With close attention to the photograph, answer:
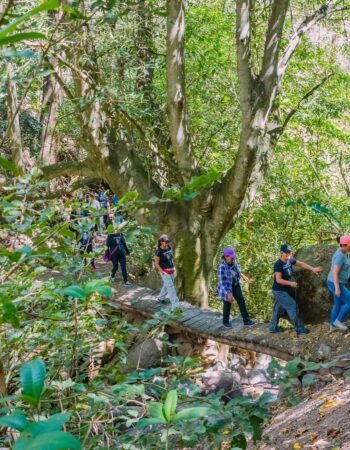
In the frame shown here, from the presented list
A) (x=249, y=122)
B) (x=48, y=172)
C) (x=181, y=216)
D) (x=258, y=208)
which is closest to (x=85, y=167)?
(x=48, y=172)

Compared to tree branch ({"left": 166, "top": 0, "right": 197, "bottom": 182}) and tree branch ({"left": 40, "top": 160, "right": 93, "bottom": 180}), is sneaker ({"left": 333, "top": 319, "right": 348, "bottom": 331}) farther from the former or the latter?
tree branch ({"left": 40, "top": 160, "right": 93, "bottom": 180})

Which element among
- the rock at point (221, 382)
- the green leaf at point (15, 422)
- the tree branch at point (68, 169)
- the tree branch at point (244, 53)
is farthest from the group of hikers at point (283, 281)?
the green leaf at point (15, 422)

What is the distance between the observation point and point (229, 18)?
1141 centimetres

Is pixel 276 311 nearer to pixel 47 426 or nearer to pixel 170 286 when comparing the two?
pixel 170 286

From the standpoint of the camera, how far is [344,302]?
6.43 m

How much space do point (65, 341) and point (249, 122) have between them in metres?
6.31

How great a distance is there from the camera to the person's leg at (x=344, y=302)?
6328 mm

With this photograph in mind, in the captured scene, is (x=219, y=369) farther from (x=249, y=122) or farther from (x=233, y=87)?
(x=233, y=87)

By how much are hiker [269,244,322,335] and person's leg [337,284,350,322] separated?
19.0 inches

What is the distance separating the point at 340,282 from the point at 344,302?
283mm

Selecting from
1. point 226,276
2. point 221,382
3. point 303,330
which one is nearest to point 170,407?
point 303,330

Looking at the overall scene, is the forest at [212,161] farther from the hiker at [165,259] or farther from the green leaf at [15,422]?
the green leaf at [15,422]

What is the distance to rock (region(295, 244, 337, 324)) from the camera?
7.66 metres

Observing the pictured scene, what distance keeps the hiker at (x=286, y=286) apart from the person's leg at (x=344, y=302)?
1.58 feet
